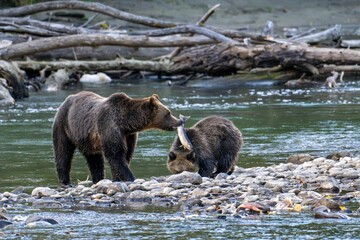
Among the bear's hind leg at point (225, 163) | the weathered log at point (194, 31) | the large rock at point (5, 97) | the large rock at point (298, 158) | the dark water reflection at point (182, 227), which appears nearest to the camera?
the dark water reflection at point (182, 227)

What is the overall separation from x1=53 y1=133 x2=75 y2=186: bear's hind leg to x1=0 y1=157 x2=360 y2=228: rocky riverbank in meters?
0.24

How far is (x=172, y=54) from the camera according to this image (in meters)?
22.1

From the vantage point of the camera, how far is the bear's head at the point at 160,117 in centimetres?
977

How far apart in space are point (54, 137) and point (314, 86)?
1200cm

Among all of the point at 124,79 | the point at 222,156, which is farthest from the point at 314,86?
the point at 222,156

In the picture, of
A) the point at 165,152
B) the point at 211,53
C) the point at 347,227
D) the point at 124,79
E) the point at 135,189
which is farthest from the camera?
the point at 124,79

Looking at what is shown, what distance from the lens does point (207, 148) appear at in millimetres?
10312

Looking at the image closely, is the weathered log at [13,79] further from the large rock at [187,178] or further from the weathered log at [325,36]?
the large rock at [187,178]

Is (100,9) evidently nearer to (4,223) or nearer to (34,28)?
(34,28)

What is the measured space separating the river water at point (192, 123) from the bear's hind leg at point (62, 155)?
0.49 ft

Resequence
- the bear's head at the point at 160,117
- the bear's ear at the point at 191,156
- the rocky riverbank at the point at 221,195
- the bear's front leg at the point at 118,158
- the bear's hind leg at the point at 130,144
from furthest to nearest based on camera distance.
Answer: the bear's ear at the point at 191,156
the bear's hind leg at the point at 130,144
the bear's head at the point at 160,117
the bear's front leg at the point at 118,158
the rocky riverbank at the point at 221,195

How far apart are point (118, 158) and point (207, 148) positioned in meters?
1.18

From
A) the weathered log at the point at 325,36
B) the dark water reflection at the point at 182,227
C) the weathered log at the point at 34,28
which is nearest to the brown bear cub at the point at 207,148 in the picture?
the dark water reflection at the point at 182,227

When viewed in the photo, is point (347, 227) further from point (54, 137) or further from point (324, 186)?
point (54, 137)
